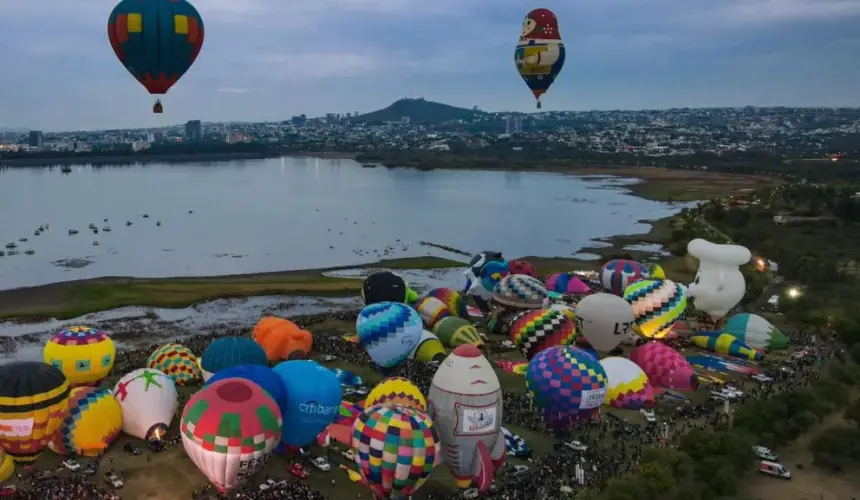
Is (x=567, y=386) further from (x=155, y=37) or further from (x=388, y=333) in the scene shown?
(x=155, y=37)

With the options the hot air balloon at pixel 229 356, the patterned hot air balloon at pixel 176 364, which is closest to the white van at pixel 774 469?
the hot air balloon at pixel 229 356

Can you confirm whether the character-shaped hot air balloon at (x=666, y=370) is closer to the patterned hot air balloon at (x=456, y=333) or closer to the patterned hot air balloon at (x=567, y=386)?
the patterned hot air balloon at (x=567, y=386)

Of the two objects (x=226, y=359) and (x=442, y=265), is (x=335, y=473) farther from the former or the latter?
(x=442, y=265)

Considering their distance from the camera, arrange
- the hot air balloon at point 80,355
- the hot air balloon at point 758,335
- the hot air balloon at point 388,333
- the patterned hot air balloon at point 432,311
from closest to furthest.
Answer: the hot air balloon at point 80,355 < the hot air balloon at point 388,333 < the hot air balloon at point 758,335 < the patterned hot air balloon at point 432,311

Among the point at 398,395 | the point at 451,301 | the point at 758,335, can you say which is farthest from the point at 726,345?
the point at 398,395

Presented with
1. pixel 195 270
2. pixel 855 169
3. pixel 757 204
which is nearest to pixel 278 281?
pixel 195 270

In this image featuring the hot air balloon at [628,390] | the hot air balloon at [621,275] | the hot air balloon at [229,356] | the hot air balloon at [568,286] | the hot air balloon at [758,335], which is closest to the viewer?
the hot air balloon at [229,356]

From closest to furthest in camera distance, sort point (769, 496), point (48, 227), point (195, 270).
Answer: point (769, 496) → point (195, 270) → point (48, 227)
